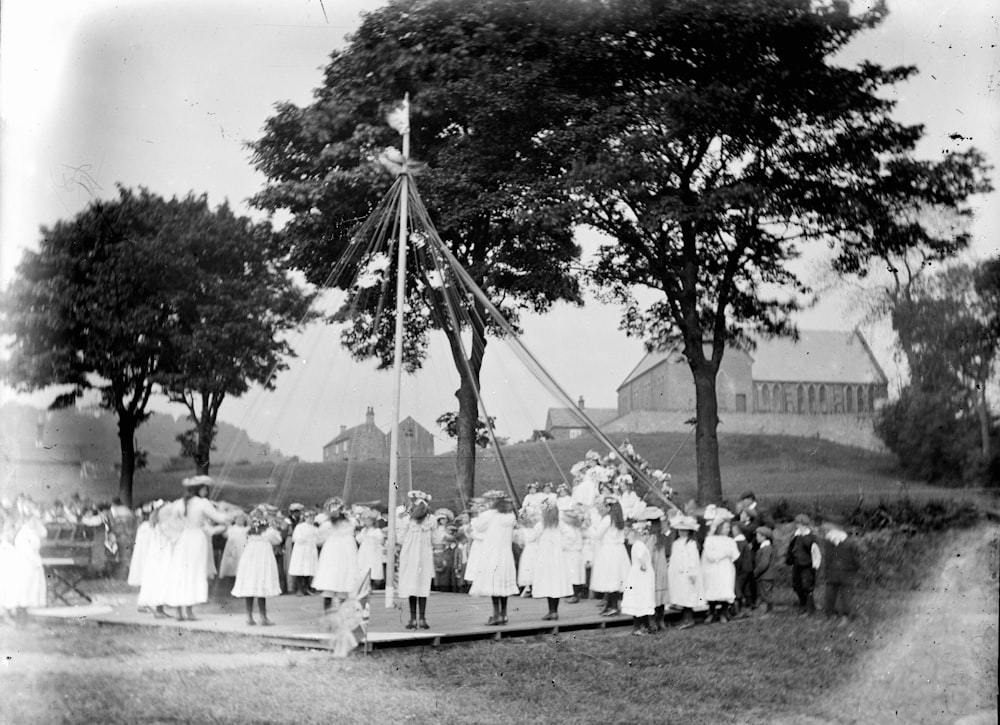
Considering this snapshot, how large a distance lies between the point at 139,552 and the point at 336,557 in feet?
4.33

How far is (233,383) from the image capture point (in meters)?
5.91

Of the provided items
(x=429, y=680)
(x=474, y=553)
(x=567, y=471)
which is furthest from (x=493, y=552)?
(x=429, y=680)

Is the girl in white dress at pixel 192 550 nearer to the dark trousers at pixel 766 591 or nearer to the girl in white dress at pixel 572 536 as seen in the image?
the girl in white dress at pixel 572 536

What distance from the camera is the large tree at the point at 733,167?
19.4 ft

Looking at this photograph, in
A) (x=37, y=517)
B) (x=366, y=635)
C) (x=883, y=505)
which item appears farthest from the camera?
(x=883, y=505)

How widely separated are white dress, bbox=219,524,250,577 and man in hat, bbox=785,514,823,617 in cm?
390

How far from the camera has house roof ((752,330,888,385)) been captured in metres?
6.17

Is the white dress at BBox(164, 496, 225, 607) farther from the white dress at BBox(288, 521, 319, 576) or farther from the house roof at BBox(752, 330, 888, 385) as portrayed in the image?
the house roof at BBox(752, 330, 888, 385)

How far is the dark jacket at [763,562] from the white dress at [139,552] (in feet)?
14.2

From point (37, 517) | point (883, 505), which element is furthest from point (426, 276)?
point (883, 505)

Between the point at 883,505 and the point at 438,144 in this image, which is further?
the point at 883,505

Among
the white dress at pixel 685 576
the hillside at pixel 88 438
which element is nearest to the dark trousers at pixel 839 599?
the white dress at pixel 685 576

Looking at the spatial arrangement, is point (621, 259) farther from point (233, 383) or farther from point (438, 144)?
point (233, 383)

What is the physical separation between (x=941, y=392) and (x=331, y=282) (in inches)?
174
